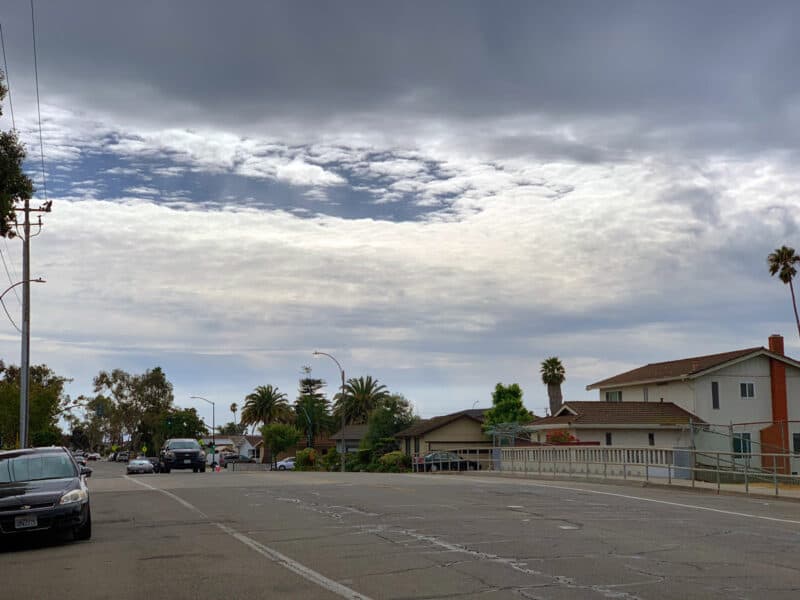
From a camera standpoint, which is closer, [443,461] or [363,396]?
[443,461]

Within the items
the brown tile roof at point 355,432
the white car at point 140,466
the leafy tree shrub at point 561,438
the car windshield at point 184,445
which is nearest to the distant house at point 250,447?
the brown tile roof at point 355,432

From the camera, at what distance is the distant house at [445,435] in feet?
248

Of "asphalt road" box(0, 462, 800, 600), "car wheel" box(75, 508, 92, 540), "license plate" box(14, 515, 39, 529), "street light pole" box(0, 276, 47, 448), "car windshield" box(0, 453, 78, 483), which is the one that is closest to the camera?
"asphalt road" box(0, 462, 800, 600)

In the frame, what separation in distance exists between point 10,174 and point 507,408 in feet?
209

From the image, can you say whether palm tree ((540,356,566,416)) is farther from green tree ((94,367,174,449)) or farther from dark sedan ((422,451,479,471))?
green tree ((94,367,174,449))

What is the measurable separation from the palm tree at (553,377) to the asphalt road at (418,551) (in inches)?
2793

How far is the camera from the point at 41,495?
560 inches

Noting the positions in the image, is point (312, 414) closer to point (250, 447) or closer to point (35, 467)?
point (250, 447)

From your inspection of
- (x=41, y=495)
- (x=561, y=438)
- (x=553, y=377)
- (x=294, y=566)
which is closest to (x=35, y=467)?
(x=41, y=495)

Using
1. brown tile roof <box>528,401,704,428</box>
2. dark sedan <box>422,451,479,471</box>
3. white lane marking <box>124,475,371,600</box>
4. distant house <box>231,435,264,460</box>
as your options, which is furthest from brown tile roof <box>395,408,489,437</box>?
distant house <box>231,435,264,460</box>

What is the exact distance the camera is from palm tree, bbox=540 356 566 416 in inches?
3656

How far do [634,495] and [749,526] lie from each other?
25.8 feet

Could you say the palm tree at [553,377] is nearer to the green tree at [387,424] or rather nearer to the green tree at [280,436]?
the green tree at [387,424]

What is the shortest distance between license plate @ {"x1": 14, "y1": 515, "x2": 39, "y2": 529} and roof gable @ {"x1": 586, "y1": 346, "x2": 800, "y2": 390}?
4441 cm
